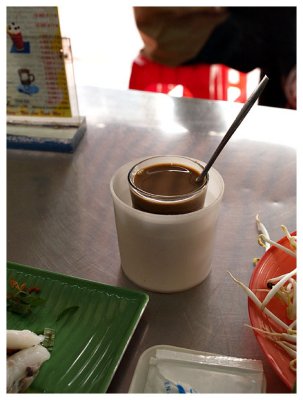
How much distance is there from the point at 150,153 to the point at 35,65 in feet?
1.40

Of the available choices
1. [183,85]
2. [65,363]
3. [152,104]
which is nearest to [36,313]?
[65,363]

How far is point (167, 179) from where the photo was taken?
3.12ft

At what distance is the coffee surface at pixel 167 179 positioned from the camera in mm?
922

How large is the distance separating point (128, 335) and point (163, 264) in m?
0.16

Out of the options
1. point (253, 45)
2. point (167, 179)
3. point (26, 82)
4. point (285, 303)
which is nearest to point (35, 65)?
point (26, 82)

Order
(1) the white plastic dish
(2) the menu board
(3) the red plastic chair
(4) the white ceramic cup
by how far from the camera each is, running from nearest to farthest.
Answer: (1) the white plastic dish
(4) the white ceramic cup
(2) the menu board
(3) the red plastic chair

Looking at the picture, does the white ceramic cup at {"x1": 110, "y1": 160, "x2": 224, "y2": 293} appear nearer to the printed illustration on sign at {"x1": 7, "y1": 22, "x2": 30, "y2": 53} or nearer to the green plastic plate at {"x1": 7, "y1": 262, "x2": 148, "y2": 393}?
the green plastic plate at {"x1": 7, "y1": 262, "x2": 148, "y2": 393}

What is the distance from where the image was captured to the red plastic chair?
2281 millimetres

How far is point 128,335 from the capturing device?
82cm

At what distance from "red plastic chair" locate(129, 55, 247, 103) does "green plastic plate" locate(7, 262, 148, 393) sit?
1498mm

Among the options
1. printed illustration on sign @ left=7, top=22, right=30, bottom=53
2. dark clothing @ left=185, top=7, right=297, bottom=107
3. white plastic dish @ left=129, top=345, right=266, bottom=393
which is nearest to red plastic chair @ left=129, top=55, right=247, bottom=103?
dark clothing @ left=185, top=7, right=297, bottom=107

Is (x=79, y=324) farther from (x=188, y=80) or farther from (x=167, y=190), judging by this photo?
(x=188, y=80)

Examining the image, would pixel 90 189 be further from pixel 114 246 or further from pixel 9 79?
pixel 9 79

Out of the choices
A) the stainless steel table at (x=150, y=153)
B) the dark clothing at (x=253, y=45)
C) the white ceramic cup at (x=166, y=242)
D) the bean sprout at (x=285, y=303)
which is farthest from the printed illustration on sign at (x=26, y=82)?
the dark clothing at (x=253, y=45)
